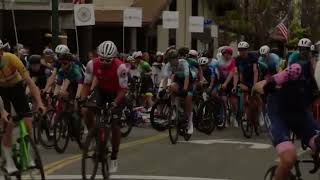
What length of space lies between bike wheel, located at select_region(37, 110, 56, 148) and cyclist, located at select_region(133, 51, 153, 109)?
8.48 metres

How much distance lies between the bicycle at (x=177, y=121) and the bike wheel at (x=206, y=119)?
1871mm

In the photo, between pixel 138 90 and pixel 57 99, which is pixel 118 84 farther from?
pixel 138 90

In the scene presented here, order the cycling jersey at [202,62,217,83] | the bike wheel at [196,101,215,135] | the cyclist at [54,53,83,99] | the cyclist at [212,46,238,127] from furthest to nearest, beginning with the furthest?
the cycling jersey at [202,62,217,83] → the cyclist at [212,46,238,127] → the bike wheel at [196,101,215,135] → the cyclist at [54,53,83,99]

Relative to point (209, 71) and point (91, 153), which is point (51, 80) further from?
point (209, 71)

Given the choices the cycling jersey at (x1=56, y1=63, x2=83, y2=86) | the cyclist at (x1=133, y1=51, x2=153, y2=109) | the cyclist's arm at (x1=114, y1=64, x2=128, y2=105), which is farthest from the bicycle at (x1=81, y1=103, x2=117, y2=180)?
the cyclist at (x1=133, y1=51, x2=153, y2=109)

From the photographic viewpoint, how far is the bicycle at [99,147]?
31.7 feet

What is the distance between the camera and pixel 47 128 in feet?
44.7

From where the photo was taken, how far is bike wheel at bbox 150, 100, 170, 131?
16250 mm

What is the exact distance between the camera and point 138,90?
2253 centimetres

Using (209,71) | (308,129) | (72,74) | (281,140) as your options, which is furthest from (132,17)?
(281,140)

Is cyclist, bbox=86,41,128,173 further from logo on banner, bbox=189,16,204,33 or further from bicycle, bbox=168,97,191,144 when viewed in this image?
logo on banner, bbox=189,16,204,33

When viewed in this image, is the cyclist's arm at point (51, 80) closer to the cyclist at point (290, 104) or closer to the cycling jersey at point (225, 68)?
the cycling jersey at point (225, 68)

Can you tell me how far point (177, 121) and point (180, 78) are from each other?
3.17 feet

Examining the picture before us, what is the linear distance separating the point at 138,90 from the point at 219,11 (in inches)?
1415
